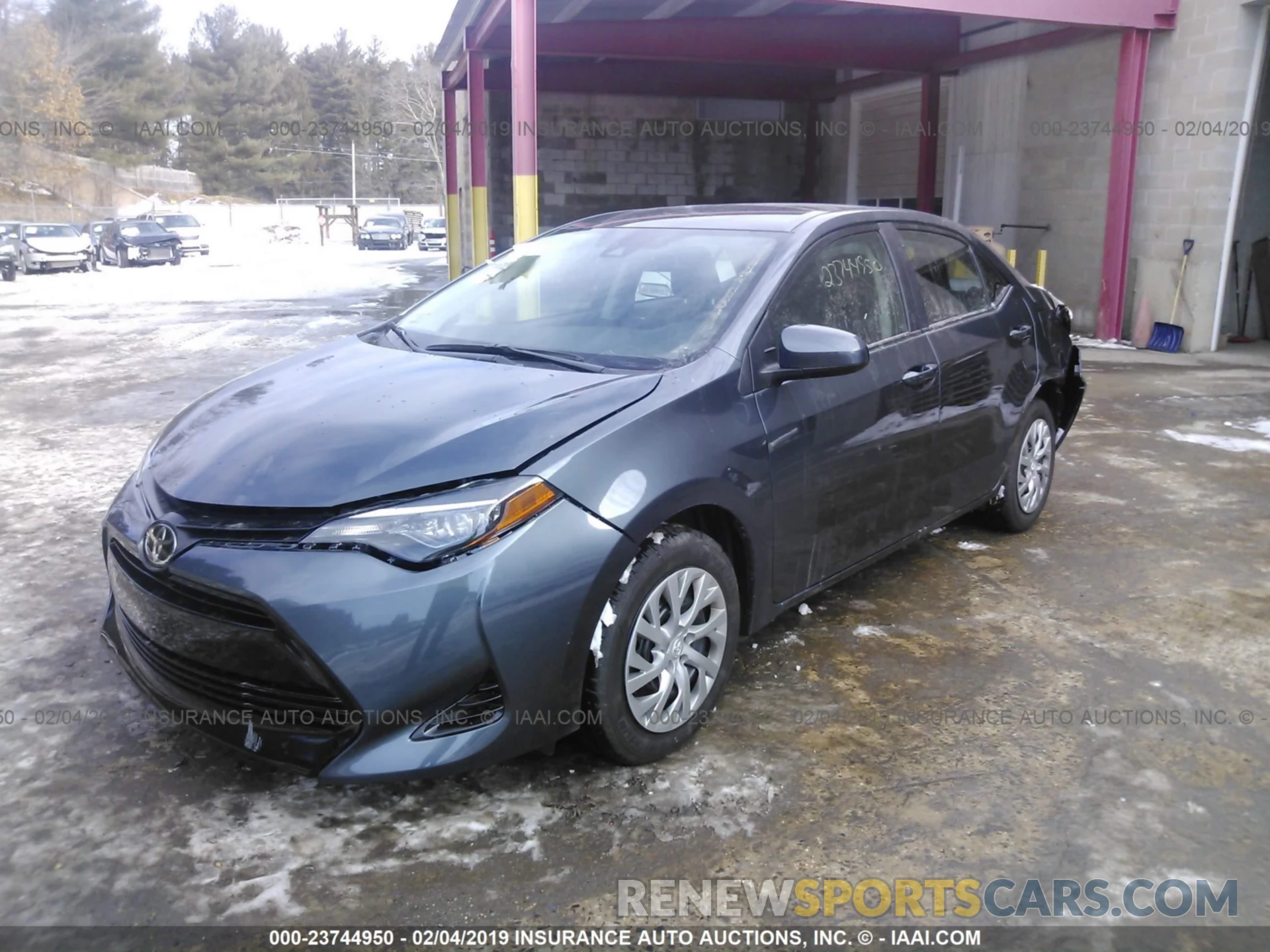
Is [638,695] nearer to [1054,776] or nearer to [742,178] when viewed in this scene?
[1054,776]

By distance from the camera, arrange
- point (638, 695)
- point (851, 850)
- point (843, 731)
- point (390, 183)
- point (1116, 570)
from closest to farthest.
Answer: point (851, 850) < point (638, 695) < point (843, 731) < point (1116, 570) < point (390, 183)

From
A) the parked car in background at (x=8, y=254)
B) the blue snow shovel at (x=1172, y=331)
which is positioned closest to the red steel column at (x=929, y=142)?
the blue snow shovel at (x=1172, y=331)

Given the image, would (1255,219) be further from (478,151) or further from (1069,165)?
(478,151)

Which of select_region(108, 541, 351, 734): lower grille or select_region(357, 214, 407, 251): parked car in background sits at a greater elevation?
select_region(357, 214, 407, 251): parked car in background

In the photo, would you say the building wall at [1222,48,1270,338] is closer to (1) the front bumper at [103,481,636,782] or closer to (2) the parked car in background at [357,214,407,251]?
(1) the front bumper at [103,481,636,782]

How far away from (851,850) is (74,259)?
3016 centimetres

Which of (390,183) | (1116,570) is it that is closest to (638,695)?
(1116,570)

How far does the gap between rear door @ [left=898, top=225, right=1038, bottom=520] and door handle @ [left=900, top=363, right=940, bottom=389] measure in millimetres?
65

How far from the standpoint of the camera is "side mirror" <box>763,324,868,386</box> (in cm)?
316

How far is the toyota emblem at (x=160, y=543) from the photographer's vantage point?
103 inches

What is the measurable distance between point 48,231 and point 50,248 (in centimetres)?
61

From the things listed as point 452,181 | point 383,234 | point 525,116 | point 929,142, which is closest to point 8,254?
point 452,181

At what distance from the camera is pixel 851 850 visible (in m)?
2.58

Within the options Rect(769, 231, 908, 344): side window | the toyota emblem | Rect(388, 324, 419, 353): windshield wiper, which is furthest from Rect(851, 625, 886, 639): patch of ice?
the toyota emblem
